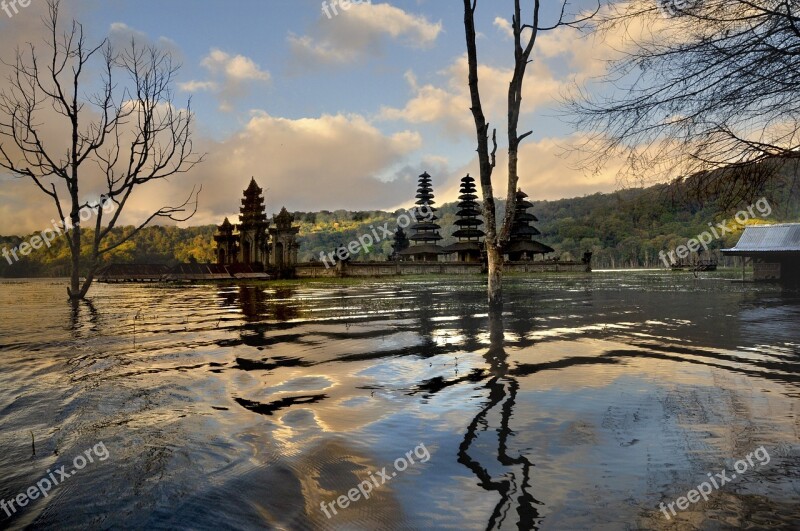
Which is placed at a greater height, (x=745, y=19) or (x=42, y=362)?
(x=745, y=19)

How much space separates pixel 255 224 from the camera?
182ft

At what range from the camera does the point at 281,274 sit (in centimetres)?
4778

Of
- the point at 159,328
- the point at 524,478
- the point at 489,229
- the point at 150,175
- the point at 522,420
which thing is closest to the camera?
the point at 524,478

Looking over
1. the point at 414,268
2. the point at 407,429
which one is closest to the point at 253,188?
the point at 414,268

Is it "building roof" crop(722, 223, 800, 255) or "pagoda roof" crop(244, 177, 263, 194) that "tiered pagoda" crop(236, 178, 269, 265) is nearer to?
"pagoda roof" crop(244, 177, 263, 194)

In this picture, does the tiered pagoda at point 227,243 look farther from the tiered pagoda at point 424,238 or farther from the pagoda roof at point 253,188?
the tiered pagoda at point 424,238

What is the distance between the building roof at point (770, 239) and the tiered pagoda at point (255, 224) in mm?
41612

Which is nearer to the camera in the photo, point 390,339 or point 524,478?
point 524,478

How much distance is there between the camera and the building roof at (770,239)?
29094 mm

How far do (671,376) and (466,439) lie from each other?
337cm

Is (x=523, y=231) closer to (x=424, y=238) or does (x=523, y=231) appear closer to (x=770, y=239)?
(x=424, y=238)

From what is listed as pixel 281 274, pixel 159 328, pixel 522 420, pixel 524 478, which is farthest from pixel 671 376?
pixel 281 274

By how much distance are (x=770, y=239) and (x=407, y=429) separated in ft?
113

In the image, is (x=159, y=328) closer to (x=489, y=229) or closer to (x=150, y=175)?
(x=489, y=229)
